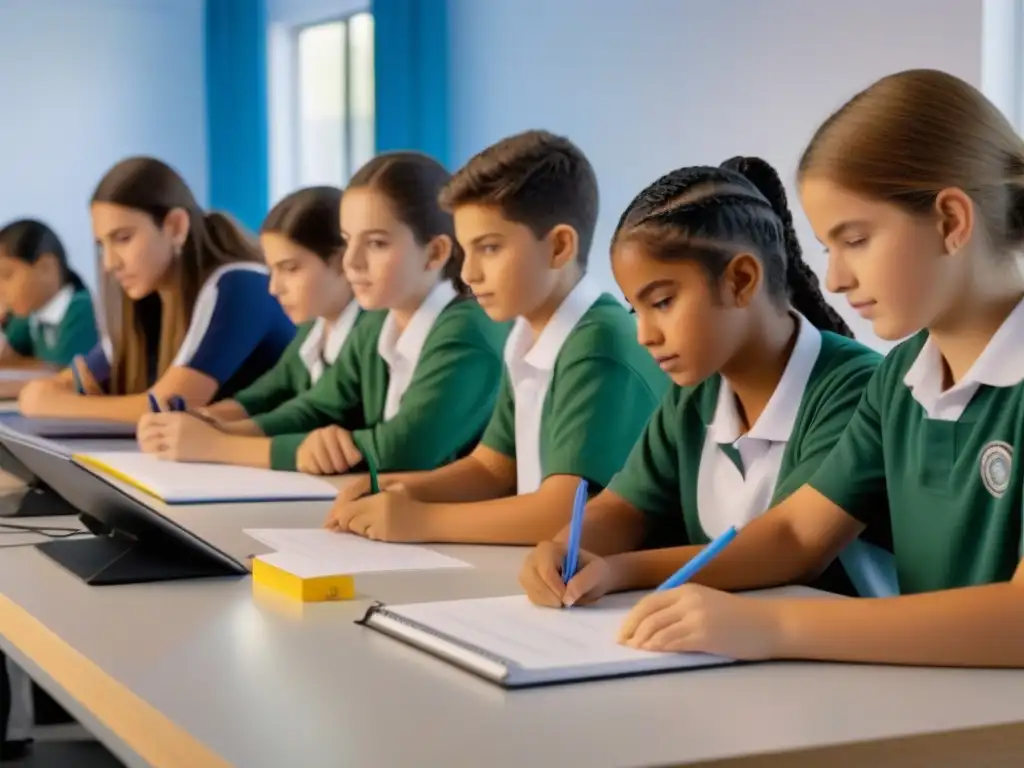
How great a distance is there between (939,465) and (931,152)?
275mm

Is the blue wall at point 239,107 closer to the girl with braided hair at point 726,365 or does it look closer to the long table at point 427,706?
the girl with braided hair at point 726,365

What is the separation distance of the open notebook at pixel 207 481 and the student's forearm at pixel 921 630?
3.34ft

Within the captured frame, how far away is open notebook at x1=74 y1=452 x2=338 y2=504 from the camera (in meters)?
2.03

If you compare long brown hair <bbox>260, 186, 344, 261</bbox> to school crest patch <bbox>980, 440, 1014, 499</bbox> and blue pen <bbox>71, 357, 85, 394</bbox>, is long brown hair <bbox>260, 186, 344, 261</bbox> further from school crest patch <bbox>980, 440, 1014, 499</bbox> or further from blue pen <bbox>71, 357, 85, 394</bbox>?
school crest patch <bbox>980, 440, 1014, 499</bbox>

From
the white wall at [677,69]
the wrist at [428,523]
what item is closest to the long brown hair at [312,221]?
the white wall at [677,69]

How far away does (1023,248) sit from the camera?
4.28 feet

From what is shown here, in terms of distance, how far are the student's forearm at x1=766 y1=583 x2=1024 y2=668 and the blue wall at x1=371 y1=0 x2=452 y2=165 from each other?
10.5 feet

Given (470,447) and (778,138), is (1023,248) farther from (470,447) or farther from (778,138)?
(778,138)

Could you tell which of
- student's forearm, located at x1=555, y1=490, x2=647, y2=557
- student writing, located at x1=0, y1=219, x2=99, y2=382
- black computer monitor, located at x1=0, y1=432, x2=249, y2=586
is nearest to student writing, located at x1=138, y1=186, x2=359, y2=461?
black computer monitor, located at x1=0, y1=432, x2=249, y2=586

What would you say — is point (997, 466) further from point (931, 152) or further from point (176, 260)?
point (176, 260)

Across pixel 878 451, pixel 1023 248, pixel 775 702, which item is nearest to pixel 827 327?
pixel 878 451

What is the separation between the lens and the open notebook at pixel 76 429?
291 centimetres

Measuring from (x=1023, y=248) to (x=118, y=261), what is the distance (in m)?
2.16

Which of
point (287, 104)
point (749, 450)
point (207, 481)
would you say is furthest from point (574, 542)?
point (287, 104)
